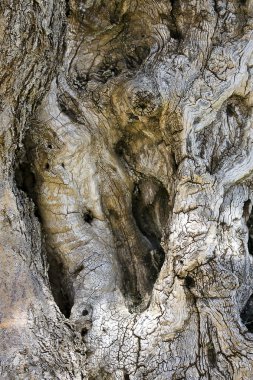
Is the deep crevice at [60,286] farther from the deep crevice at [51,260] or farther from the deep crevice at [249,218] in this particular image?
the deep crevice at [249,218]

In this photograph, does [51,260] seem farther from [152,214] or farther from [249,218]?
[249,218]

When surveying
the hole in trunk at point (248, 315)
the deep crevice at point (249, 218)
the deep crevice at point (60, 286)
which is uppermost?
the deep crevice at point (249, 218)

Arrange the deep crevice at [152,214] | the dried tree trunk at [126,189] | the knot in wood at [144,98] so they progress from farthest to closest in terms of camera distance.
Result: 1. the deep crevice at [152,214]
2. the knot in wood at [144,98]
3. the dried tree trunk at [126,189]

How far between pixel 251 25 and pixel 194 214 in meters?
0.95

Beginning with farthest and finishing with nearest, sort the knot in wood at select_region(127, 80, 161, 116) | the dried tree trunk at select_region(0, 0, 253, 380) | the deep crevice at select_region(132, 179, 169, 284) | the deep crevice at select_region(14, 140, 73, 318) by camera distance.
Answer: the deep crevice at select_region(132, 179, 169, 284) < the deep crevice at select_region(14, 140, 73, 318) < the knot in wood at select_region(127, 80, 161, 116) < the dried tree trunk at select_region(0, 0, 253, 380)

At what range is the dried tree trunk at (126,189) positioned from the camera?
89.6 inches

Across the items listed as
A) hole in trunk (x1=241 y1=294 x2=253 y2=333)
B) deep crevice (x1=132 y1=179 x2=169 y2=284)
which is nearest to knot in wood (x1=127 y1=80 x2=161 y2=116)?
deep crevice (x1=132 y1=179 x2=169 y2=284)

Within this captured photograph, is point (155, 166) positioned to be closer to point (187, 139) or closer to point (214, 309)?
point (187, 139)

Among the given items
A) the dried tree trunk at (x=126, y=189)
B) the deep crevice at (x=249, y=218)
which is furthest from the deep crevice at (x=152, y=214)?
the deep crevice at (x=249, y=218)

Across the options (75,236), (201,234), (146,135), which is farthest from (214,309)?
(146,135)

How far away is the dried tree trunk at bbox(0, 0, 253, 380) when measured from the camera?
7.47ft

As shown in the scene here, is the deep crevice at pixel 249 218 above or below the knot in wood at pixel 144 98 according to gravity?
below

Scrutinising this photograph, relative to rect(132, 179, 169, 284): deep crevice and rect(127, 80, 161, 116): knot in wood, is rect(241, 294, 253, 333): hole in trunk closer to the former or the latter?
rect(132, 179, 169, 284): deep crevice

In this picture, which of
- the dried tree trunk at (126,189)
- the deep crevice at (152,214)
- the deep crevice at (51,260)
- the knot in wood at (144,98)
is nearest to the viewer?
the dried tree trunk at (126,189)
